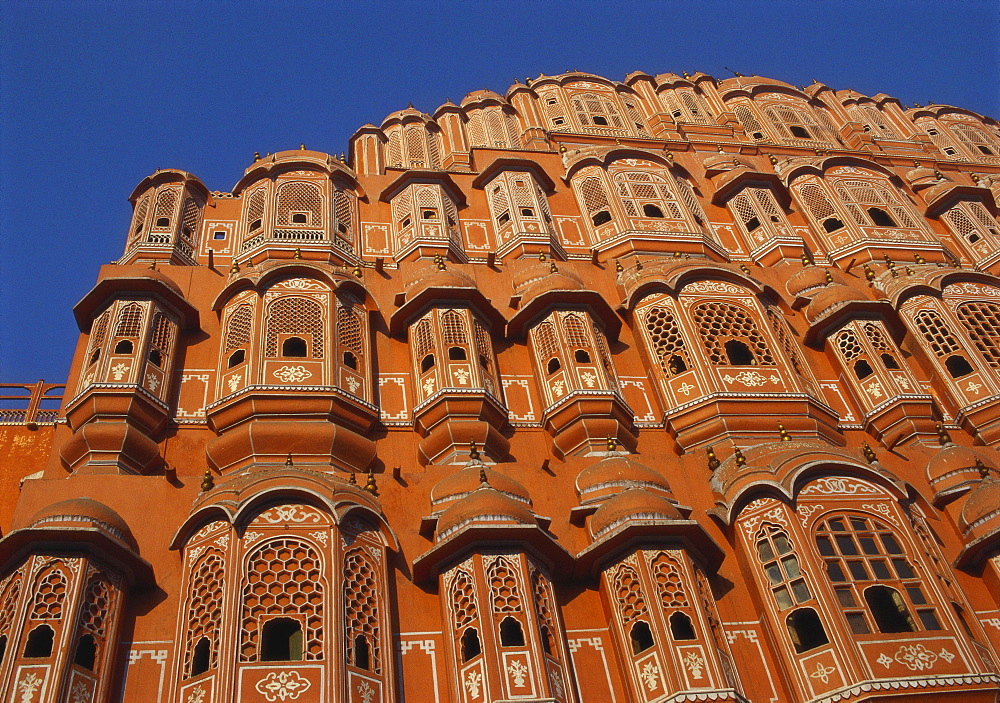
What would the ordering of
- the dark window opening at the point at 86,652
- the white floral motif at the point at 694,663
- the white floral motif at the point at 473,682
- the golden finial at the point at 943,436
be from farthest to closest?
the golden finial at the point at 943,436 < the white floral motif at the point at 694,663 < the white floral motif at the point at 473,682 < the dark window opening at the point at 86,652

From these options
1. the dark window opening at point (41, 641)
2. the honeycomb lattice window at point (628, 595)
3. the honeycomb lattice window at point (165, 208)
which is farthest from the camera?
the honeycomb lattice window at point (165, 208)

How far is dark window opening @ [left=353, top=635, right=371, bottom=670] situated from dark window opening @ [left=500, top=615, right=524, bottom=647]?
5.23 feet

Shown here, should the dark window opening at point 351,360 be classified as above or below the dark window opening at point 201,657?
above

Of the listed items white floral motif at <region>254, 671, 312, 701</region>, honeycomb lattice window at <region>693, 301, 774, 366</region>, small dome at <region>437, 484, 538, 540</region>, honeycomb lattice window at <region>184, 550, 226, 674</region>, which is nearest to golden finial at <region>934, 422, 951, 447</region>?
honeycomb lattice window at <region>693, 301, 774, 366</region>

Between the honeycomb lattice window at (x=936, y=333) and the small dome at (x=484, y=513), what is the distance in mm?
9687

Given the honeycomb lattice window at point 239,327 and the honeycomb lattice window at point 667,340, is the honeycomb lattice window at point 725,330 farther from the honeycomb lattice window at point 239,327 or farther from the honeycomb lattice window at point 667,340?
the honeycomb lattice window at point 239,327

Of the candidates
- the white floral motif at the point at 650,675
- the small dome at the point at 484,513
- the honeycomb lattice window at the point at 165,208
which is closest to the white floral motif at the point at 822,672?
the white floral motif at the point at 650,675

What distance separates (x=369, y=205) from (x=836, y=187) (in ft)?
38.3

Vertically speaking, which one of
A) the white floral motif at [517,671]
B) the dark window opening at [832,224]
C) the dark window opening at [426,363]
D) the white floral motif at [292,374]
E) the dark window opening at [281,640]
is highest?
the dark window opening at [832,224]

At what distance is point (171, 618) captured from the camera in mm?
11977

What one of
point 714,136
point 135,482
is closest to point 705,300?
point 135,482

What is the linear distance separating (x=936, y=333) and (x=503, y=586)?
1086 cm

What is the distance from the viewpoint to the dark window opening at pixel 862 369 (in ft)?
58.3

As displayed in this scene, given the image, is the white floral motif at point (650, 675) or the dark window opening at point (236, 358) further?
the dark window opening at point (236, 358)
